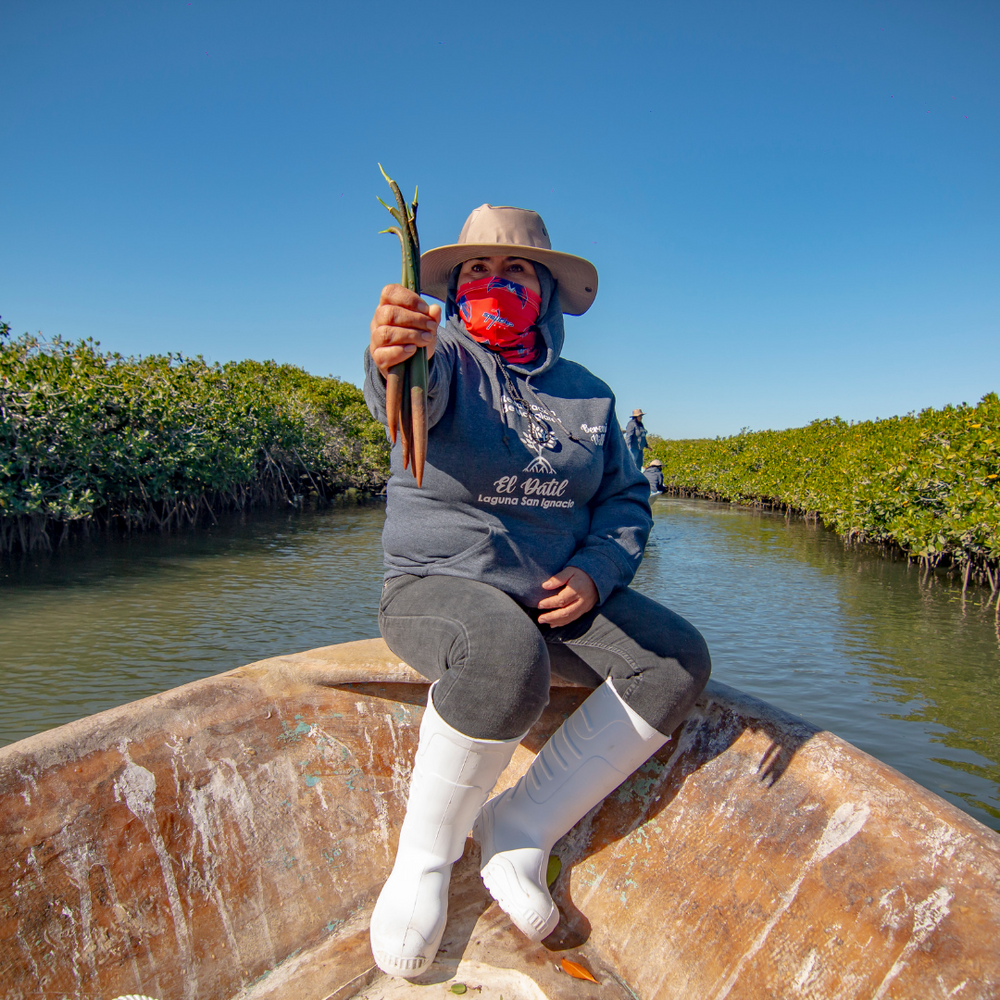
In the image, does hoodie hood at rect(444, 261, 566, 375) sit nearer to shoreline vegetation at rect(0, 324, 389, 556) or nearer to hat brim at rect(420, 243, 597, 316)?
hat brim at rect(420, 243, 597, 316)

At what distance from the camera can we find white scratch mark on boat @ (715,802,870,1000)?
58.7 inches

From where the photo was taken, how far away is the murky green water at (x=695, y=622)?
4.61 m

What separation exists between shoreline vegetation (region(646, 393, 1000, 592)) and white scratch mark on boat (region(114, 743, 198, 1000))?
8763 millimetres

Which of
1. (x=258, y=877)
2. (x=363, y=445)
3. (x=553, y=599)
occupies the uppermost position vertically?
(x=363, y=445)

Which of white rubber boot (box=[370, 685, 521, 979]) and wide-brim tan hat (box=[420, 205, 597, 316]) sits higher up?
wide-brim tan hat (box=[420, 205, 597, 316])

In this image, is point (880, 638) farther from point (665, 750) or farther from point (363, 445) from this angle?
point (363, 445)

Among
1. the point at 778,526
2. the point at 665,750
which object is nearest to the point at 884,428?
the point at 778,526

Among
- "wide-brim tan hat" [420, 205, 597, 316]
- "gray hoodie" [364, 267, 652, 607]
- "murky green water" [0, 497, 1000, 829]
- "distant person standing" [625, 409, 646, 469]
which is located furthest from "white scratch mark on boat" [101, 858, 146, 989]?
"distant person standing" [625, 409, 646, 469]

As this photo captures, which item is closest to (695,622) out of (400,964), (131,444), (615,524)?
(615,524)

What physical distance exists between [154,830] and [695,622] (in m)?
6.45

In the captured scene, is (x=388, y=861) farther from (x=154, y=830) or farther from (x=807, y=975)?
(x=807, y=975)

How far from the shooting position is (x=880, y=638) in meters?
6.87

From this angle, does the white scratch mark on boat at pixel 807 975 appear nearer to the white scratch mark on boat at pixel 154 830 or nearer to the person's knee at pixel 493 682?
the person's knee at pixel 493 682

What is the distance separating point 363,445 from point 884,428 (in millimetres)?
17089
